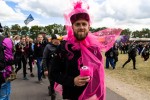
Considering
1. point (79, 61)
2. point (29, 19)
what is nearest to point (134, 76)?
point (29, 19)

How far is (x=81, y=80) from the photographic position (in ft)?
10.2

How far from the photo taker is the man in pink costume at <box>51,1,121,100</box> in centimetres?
334

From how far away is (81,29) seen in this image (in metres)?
3.35

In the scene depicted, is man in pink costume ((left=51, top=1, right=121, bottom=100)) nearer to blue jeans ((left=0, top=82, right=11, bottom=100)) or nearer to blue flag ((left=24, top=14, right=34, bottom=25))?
blue jeans ((left=0, top=82, right=11, bottom=100))

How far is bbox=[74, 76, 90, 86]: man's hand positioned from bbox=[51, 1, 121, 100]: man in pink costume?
0.07ft

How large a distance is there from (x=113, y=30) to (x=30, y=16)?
2469 centimetres

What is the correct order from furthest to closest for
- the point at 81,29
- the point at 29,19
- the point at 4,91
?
1. the point at 29,19
2. the point at 4,91
3. the point at 81,29

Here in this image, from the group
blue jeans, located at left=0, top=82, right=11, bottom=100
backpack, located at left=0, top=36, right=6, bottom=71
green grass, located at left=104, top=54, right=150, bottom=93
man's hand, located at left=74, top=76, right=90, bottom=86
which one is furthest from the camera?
green grass, located at left=104, top=54, right=150, bottom=93

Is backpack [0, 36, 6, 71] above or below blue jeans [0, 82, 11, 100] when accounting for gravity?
above

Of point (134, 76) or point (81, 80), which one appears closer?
point (81, 80)

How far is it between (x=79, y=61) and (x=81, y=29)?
33 centimetres

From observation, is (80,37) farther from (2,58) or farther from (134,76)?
(134,76)

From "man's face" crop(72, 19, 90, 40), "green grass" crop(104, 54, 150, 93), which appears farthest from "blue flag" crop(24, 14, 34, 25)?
"man's face" crop(72, 19, 90, 40)

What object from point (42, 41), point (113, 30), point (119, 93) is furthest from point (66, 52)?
point (42, 41)
